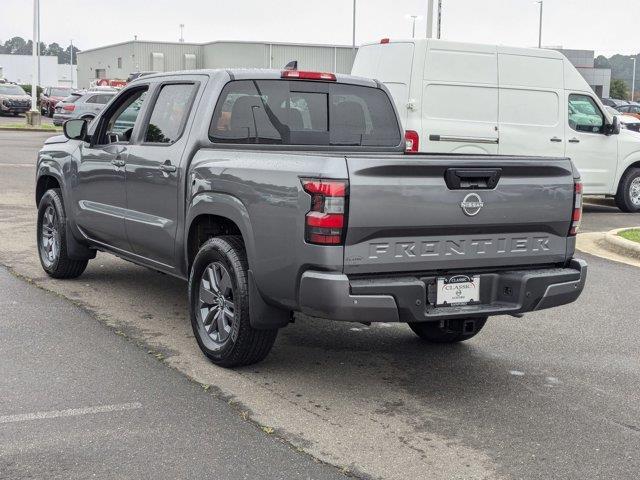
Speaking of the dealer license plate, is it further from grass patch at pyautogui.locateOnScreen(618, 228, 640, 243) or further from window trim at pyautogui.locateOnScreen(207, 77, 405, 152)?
grass patch at pyautogui.locateOnScreen(618, 228, 640, 243)

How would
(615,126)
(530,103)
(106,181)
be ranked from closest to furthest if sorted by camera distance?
(106,181) < (530,103) < (615,126)

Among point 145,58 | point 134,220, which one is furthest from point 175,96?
point 145,58

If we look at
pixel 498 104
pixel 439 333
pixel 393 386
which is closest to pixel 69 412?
pixel 393 386

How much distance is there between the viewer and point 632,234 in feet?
40.3

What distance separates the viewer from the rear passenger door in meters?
6.58

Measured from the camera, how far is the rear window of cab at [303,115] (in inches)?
257

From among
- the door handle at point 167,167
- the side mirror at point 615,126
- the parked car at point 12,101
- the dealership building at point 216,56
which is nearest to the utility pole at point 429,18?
the side mirror at point 615,126

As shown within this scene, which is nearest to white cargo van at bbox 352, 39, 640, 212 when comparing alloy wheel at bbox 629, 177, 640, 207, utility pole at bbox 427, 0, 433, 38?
alloy wheel at bbox 629, 177, 640, 207

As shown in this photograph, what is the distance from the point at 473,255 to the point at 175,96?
2671mm

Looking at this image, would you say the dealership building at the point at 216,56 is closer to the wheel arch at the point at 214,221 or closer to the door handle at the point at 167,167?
the door handle at the point at 167,167

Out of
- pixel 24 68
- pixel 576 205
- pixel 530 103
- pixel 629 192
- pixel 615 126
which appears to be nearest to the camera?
pixel 576 205

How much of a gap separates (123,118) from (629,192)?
428 inches

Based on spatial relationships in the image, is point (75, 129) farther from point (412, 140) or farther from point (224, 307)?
point (412, 140)

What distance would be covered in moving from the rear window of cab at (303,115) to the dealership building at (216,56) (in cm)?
5525
